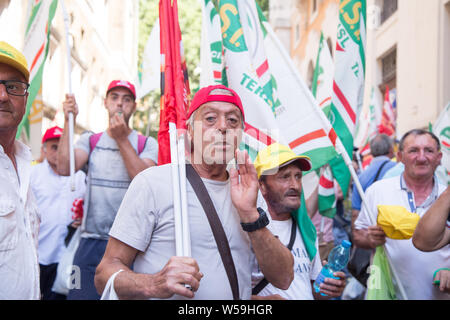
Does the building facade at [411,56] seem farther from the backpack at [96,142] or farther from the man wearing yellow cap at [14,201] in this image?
the man wearing yellow cap at [14,201]

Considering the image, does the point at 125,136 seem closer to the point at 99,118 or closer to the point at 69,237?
the point at 69,237

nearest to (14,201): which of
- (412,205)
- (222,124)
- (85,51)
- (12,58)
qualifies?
(12,58)

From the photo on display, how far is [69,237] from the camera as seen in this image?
4.49m

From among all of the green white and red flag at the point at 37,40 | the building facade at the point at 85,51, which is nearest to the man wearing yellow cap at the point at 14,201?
the green white and red flag at the point at 37,40

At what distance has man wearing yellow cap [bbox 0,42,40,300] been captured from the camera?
187cm

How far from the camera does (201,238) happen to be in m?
2.07

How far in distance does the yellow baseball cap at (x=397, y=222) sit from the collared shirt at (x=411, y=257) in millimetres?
212

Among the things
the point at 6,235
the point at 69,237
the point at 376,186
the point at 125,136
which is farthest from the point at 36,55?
the point at 376,186

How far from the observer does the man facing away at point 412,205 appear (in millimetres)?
3445

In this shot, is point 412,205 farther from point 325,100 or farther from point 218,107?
point 218,107

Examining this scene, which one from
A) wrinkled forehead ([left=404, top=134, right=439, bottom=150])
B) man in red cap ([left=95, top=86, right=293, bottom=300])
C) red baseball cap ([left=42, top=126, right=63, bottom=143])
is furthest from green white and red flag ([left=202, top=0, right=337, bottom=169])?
red baseball cap ([left=42, top=126, right=63, bottom=143])

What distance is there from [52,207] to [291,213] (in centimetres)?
271
